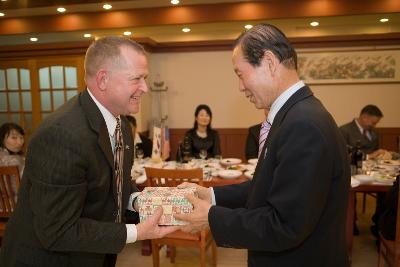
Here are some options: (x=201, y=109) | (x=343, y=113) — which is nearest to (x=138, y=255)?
(x=201, y=109)

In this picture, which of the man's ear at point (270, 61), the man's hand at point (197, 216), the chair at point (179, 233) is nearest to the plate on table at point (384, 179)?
the chair at point (179, 233)

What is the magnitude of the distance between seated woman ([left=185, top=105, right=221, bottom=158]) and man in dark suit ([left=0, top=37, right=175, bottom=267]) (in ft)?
9.30

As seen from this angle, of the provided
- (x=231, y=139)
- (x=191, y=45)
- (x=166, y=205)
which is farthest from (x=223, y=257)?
(x=191, y=45)

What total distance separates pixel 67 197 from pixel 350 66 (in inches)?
209

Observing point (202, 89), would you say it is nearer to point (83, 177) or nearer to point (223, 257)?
point (223, 257)

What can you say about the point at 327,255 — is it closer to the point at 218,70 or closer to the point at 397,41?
the point at 218,70

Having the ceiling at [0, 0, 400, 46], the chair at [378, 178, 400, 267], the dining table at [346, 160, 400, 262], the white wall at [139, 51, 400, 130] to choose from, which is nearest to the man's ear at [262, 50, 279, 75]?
the chair at [378, 178, 400, 267]

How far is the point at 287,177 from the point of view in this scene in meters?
1.03

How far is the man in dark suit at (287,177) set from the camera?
1.02 meters

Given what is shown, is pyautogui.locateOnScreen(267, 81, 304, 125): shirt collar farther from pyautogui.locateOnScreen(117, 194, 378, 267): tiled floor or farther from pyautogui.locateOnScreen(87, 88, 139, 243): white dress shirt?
pyautogui.locateOnScreen(117, 194, 378, 267): tiled floor

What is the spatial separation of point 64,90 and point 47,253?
4.79 m

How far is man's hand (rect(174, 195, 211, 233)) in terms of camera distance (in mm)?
1313

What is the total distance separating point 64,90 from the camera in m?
5.57

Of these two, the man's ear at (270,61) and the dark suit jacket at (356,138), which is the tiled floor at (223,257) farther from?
the man's ear at (270,61)
